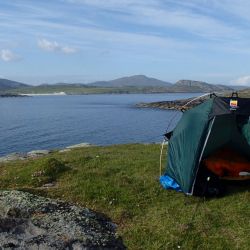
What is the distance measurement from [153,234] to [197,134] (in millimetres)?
4794

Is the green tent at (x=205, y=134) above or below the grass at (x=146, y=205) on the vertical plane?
above

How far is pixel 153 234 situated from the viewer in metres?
11.2

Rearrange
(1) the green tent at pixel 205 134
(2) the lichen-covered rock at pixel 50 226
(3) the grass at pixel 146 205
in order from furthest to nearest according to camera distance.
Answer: (1) the green tent at pixel 205 134 → (3) the grass at pixel 146 205 → (2) the lichen-covered rock at pixel 50 226

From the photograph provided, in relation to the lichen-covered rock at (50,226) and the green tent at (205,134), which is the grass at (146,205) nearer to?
the lichen-covered rock at (50,226)

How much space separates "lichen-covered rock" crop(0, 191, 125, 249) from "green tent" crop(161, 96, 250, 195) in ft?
13.2

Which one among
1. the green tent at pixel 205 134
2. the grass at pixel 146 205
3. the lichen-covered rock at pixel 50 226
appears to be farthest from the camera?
the green tent at pixel 205 134

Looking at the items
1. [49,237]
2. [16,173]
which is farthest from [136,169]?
[49,237]

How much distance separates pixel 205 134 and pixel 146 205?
3327 millimetres

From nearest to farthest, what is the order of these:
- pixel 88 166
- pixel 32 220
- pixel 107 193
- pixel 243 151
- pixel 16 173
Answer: pixel 32 220, pixel 107 193, pixel 243 151, pixel 16 173, pixel 88 166

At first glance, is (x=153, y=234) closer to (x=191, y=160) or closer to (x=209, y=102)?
(x=191, y=160)

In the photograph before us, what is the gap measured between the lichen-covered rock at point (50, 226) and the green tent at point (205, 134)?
401 centimetres

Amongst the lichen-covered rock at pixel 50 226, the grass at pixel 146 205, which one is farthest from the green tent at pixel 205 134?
the lichen-covered rock at pixel 50 226

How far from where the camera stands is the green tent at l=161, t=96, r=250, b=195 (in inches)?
572

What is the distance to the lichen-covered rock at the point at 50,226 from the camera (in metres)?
9.82
